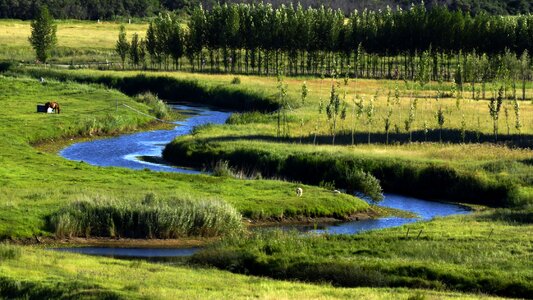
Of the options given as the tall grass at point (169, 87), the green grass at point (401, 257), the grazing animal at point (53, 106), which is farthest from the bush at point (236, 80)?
the green grass at point (401, 257)

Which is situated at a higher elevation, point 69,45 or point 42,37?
point 42,37

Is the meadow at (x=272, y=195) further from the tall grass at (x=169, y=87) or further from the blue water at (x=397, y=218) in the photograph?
the blue water at (x=397, y=218)

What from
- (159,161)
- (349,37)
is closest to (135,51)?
(349,37)

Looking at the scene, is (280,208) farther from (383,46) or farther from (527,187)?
(383,46)

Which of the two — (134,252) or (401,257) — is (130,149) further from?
(401,257)

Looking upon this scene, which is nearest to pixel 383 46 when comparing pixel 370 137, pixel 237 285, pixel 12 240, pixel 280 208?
pixel 370 137

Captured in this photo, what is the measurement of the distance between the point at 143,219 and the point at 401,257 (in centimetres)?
1447

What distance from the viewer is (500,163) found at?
212 feet

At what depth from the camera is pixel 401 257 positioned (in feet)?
129

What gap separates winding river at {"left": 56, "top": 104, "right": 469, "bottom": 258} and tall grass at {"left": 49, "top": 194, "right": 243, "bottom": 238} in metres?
1.88

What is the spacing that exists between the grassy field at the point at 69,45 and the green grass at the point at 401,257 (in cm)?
11568

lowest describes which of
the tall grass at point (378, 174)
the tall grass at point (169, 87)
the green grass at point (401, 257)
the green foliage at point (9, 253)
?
the tall grass at point (169, 87)

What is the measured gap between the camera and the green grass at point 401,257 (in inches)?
1382

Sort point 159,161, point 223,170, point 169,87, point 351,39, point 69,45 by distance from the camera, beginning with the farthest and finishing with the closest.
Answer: point 69,45 < point 351,39 < point 169,87 < point 159,161 < point 223,170
